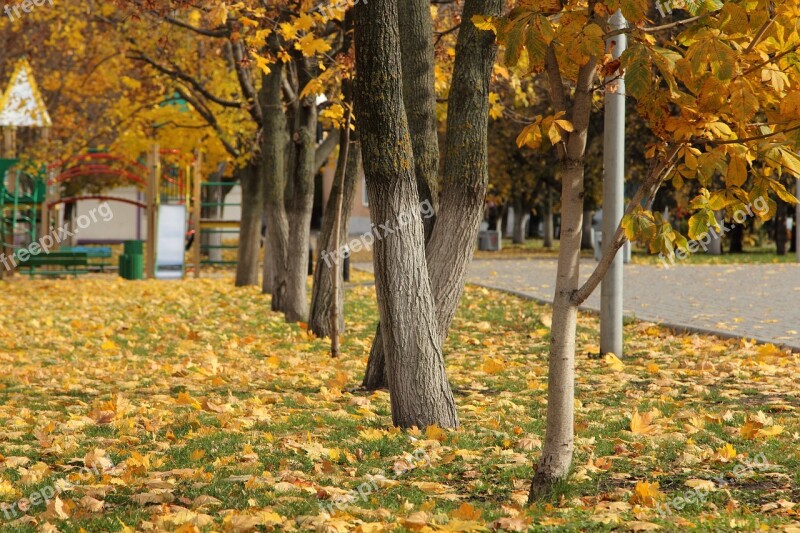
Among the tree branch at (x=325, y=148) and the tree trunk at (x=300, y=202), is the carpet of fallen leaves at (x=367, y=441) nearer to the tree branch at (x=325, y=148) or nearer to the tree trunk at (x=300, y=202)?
→ the tree trunk at (x=300, y=202)

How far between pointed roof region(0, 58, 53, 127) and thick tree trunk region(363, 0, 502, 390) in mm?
20594

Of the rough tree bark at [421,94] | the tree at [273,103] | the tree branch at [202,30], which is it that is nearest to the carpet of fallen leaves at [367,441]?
A: the rough tree bark at [421,94]

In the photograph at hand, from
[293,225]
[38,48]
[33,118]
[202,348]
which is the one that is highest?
[38,48]

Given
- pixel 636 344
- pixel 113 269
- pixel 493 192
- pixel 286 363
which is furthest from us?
pixel 493 192

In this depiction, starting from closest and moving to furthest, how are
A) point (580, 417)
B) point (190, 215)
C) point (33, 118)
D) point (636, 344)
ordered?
point (580, 417) < point (636, 344) < point (33, 118) < point (190, 215)

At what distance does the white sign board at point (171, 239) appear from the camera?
2489cm

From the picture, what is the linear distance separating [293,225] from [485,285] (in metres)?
7.05

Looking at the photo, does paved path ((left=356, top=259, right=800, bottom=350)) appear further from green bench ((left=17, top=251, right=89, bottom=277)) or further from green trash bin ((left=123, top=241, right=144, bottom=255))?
green bench ((left=17, top=251, right=89, bottom=277))

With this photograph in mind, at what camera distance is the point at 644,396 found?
8156 millimetres

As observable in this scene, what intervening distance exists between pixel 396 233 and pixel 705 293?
40.4 ft

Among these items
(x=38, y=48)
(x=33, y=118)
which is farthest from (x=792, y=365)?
(x=38, y=48)

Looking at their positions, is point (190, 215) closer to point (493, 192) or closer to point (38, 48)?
point (38, 48)

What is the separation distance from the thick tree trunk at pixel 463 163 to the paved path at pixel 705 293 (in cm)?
439

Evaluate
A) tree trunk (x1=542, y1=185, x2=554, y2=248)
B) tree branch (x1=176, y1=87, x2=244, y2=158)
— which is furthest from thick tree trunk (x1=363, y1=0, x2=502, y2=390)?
tree trunk (x1=542, y1=185, x2=554, y2=248)
